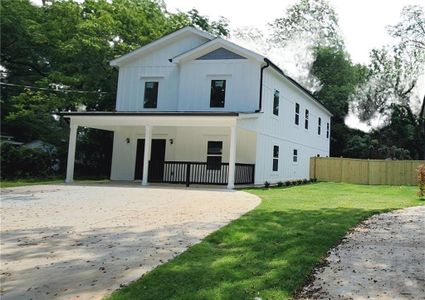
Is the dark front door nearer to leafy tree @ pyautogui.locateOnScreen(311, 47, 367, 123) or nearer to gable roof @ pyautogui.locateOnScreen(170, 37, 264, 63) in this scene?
gable roof @ pyautogui.locateOnScreen(170, 37, 264, 63)

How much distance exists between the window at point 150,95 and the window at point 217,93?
10.4ft

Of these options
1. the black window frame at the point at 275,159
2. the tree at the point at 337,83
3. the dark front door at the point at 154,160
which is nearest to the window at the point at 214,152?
the dark front door at the point at 154,160

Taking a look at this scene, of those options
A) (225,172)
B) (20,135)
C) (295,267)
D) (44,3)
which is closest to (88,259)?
(295,267)

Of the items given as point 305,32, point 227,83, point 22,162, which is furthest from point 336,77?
point 22,162

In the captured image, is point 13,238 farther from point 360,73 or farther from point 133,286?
point 360,73

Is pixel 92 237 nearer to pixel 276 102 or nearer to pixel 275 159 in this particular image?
pixel 276 102

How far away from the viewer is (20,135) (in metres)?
30.0

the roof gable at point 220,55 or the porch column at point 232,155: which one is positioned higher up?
the roof gable at point 220,55

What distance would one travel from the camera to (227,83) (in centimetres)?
1892

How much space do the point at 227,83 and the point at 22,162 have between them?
10.9m

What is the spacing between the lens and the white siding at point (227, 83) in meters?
18.5

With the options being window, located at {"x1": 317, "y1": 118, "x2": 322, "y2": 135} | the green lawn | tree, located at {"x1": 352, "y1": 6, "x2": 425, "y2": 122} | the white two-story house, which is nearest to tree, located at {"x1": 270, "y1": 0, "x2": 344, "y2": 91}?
tree, located at {"x1": 352, "y1": 6, "x2": 425, "y2": 122}

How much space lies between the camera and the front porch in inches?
664

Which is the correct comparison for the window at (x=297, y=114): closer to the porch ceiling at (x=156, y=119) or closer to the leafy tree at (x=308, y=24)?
the porch ceiling at (x=156, y=119)
